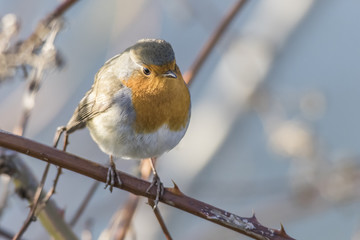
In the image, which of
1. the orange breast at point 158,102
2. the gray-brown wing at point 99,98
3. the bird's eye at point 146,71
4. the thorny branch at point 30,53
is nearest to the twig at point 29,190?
the thorny branch at point 30,53

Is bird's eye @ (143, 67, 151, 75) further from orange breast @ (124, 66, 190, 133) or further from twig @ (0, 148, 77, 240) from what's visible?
twig @ (0, 148, 77, 240)

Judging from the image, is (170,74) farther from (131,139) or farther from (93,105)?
(93,105)

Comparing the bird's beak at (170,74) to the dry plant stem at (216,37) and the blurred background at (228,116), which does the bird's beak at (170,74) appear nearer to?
the dry plant stem at (216,37)

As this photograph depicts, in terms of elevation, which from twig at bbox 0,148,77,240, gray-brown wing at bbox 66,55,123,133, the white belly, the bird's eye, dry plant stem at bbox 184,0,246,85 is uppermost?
dry plant stem at bbox 184,0,246,85

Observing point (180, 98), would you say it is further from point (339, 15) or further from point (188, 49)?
point (339, 15)

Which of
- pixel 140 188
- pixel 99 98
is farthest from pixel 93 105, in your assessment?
pixel 140 188

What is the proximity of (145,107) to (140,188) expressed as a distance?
756 millimetres

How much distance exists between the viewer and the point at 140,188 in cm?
205

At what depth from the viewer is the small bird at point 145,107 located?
8.87 ft

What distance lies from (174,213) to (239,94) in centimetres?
115

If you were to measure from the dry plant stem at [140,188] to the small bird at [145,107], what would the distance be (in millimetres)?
599

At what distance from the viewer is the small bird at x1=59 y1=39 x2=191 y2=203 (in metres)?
2.70

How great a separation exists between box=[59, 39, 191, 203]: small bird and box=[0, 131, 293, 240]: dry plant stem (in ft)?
1.97

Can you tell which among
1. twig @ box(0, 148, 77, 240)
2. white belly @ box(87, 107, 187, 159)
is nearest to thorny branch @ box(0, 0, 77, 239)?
twig @ box(0, 148, 77, 240)
